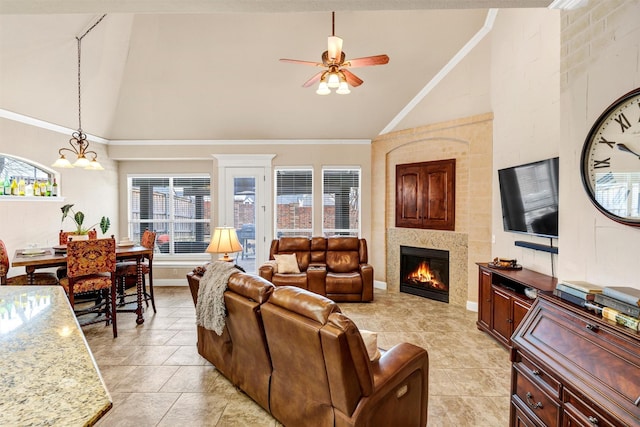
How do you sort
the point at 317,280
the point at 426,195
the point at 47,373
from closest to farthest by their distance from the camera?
the point at 47,373 → the point at 317,280 → the point at 426,195

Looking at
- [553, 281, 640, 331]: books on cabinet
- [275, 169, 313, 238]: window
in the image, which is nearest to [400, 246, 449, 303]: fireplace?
[275, 169, 313, 238]: window

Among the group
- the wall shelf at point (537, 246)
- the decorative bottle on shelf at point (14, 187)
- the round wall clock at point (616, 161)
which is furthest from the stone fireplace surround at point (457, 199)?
the decorative bottle on shelf at point (14, 187)

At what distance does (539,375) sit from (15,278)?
5.23m

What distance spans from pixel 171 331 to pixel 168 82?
3.68m

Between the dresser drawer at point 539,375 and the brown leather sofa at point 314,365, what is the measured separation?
1.74ft

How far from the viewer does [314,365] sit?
5.86ft

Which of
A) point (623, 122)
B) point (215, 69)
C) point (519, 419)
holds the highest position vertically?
point (215, 69)

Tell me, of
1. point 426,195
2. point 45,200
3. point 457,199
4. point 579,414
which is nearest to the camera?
point 579,414

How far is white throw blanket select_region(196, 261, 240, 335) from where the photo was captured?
8.16 feet

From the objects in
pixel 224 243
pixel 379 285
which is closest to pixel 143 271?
pixel 224 243

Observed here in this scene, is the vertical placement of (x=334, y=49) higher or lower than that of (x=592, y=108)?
higher

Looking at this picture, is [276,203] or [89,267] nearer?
[89,267]

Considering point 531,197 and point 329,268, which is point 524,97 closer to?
point 531,197

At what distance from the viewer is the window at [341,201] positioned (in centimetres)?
619
